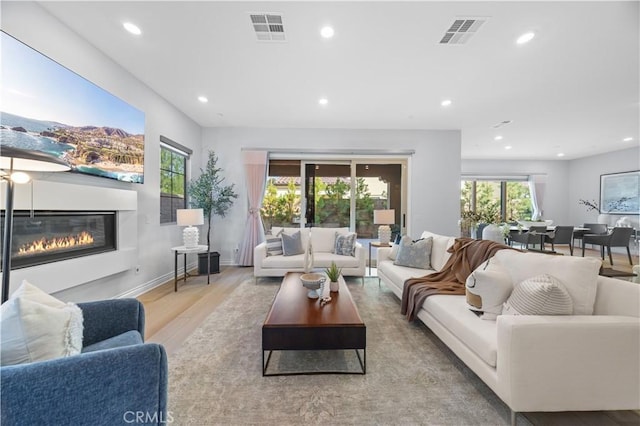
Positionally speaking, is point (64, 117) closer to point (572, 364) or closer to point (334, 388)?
point (334, 388)

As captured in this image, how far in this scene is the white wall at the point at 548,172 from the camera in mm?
8961

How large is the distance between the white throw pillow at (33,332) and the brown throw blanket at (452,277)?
2.48 meters

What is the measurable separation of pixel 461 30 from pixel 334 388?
325 centimetres

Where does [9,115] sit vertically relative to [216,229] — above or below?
above

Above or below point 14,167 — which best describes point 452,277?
below

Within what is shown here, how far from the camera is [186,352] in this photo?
7.41 ft

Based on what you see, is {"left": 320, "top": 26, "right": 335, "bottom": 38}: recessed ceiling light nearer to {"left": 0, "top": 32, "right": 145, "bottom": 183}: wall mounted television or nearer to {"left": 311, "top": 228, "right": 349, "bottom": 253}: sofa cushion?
{"left": 0, "top": 32, "right": 145, "bottom": 183}: wall mounted television

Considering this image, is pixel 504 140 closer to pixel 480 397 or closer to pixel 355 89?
pixel 355 89

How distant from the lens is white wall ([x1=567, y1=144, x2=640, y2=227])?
7358 millimetres

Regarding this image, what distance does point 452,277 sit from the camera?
114 inches

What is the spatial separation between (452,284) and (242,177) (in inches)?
172

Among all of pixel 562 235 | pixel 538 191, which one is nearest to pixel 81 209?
pixel 562 235

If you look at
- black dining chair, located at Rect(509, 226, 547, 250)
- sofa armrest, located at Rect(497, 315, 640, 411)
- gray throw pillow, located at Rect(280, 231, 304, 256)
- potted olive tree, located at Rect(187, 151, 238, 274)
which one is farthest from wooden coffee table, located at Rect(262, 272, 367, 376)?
black dining chair, located at Rect(509, 226, 547, 250)

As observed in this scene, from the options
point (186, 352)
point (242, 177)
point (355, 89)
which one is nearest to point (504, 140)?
point (355, 89)
